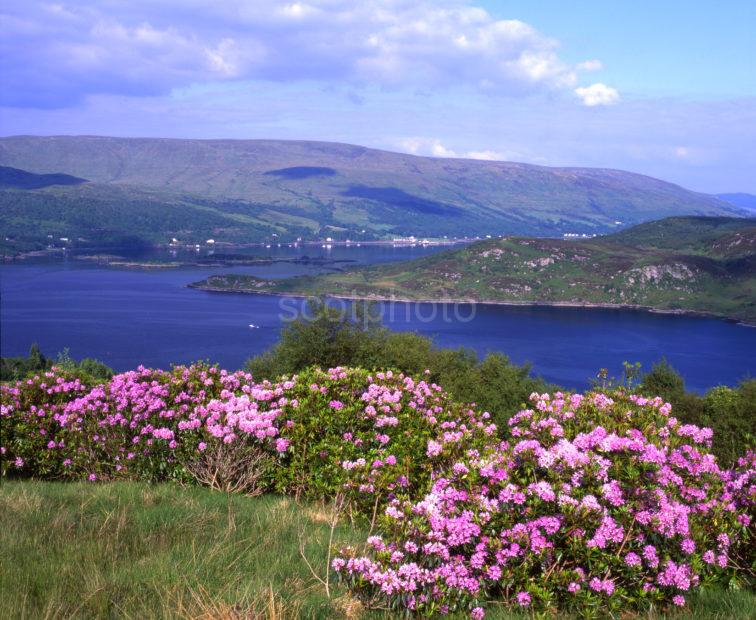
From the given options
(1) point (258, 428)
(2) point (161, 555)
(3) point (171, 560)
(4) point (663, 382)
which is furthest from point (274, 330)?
(3) point (171, 560)

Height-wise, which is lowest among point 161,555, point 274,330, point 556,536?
point 274,330

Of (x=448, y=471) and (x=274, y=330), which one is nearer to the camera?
(x=448, y=471)

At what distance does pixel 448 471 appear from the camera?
22.3 feet

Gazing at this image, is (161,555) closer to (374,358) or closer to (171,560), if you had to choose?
(171,560)

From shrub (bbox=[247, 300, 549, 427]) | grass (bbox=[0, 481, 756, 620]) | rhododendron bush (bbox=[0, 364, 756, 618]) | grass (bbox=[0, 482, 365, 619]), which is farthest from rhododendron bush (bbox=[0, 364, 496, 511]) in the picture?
shrub (bbox=[247, 300, 549, 427])

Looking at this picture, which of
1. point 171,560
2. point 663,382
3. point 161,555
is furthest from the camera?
point 663,382

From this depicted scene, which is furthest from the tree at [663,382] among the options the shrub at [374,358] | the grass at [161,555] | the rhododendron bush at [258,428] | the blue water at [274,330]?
the blue water at [274,330]

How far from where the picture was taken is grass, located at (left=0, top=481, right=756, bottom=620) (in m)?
4.77

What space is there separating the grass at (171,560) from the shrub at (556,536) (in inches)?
11.5

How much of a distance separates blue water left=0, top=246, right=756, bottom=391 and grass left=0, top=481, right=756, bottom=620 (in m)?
94.9

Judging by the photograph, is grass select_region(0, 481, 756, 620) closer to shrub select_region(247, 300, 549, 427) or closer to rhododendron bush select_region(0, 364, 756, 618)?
rhododendron bush select_region(0, 364, 756, 618)

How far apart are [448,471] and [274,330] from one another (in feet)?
428

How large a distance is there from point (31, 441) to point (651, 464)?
998cm

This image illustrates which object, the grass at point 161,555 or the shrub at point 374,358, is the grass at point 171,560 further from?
the shrub at point 374,358
